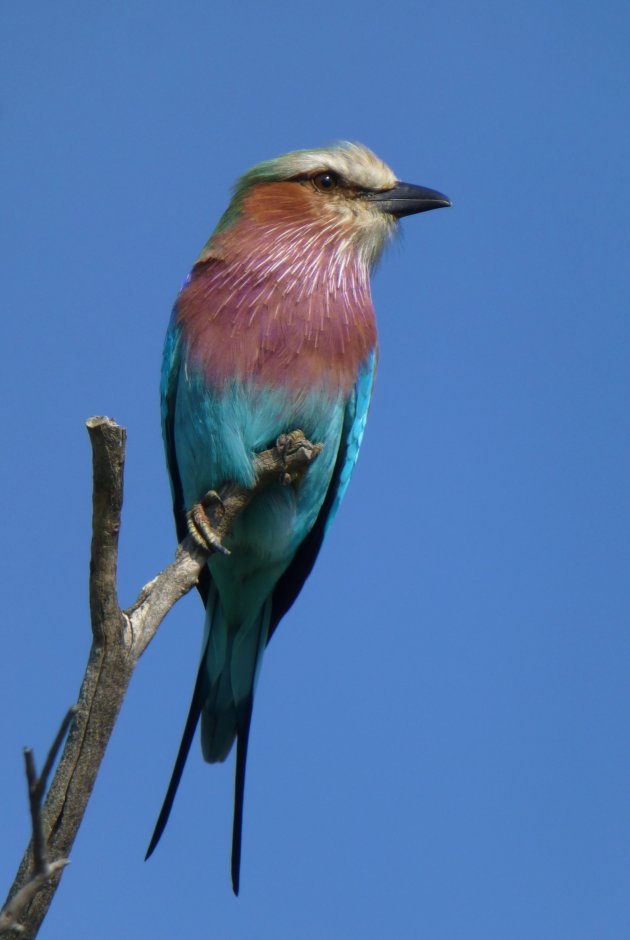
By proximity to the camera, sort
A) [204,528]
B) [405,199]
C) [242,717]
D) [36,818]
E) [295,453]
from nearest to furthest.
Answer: [36,818]
[204,528]
[295,453]
[242,717]
[405,199]

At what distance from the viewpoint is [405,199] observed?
529 centimetres

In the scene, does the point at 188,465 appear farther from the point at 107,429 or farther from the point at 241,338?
the point at 107,429

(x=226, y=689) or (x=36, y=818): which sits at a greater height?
(x=226, y=689)

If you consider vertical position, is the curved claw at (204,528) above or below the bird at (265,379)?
below

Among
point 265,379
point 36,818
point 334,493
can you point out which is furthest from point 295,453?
point 36,818

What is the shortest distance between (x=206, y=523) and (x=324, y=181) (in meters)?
1.88

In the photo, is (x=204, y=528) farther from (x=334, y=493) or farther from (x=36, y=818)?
(x=36, y=818)

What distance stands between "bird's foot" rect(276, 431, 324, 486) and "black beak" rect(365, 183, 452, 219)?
141 cm

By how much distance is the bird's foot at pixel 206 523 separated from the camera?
13.1 feet

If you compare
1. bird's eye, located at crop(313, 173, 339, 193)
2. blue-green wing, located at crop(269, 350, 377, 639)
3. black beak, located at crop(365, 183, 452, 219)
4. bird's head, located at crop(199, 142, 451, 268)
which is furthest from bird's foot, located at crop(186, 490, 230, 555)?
black beak, located at crop(365, 183, 452, 219)

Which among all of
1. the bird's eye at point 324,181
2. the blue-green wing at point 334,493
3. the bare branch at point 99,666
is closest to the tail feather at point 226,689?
the blue-green wing at point 334,493

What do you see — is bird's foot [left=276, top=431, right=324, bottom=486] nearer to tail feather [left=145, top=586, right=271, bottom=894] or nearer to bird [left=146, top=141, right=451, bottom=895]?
bird [left=146, top=141, right=451, bottom=895]

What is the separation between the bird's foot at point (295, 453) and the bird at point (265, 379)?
0.05 m

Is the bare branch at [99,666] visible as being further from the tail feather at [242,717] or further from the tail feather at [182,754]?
the tail feather at [242,717]
